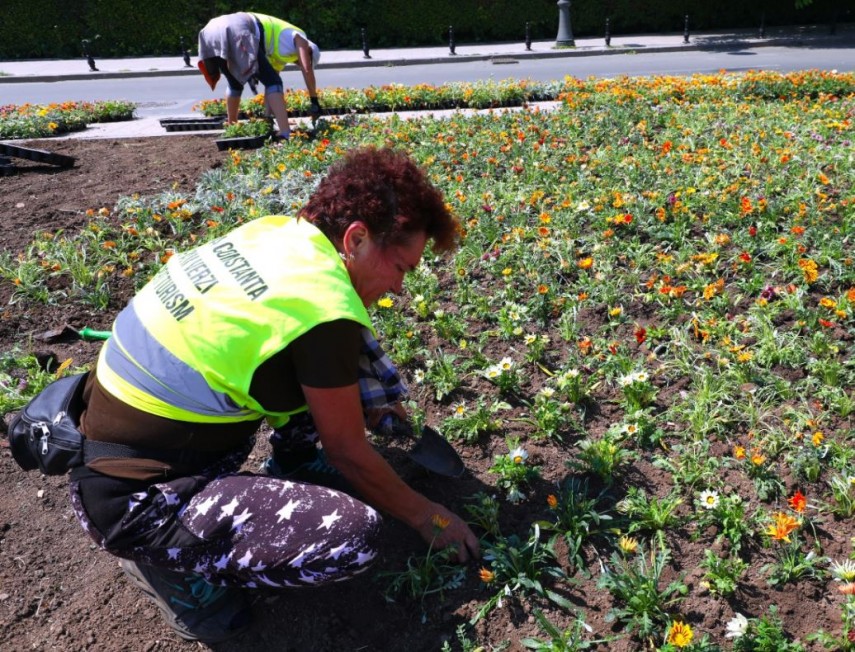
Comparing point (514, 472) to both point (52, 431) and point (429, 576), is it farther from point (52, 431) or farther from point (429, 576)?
point (52, 431)

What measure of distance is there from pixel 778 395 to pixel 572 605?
1.27m

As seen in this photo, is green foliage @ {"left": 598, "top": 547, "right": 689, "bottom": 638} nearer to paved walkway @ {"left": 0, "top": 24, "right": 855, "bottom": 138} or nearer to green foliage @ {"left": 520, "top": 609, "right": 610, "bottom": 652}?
green foliage @ {"left": 520, "top": 609, "right": 610, "bottom": 652}

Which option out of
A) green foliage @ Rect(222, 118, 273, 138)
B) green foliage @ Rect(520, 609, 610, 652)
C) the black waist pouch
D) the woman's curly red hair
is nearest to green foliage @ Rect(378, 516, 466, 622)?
green foliage @ Rect(520, 609, 610, 652)

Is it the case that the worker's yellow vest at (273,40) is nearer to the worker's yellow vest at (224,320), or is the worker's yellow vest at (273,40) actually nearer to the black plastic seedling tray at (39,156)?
the black plastic seedling tray at (39,156)

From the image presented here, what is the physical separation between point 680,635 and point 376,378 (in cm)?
110

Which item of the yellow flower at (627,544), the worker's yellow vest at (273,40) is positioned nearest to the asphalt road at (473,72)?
the worker's yellow vest at (273,40)

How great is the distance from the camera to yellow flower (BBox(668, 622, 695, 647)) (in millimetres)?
1824

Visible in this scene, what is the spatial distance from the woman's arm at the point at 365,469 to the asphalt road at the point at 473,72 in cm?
1093

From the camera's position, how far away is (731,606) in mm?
2041

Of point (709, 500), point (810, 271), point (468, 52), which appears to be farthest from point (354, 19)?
point (709, 500)

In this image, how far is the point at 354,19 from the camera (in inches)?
760

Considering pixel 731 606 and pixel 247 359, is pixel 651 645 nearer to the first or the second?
pixel 731 606

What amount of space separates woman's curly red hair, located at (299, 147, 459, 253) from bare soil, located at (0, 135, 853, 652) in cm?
100

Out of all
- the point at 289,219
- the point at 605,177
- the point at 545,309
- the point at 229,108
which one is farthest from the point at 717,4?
the point at 289,219
